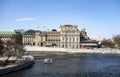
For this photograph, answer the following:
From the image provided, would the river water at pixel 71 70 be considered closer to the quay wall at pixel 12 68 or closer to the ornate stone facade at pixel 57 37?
the quay wall at pixel 12 68

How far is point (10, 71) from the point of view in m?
49.1

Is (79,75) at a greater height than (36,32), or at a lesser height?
lesser

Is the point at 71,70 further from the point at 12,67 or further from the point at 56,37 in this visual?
the point at 56,37

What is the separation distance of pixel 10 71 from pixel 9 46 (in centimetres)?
2455

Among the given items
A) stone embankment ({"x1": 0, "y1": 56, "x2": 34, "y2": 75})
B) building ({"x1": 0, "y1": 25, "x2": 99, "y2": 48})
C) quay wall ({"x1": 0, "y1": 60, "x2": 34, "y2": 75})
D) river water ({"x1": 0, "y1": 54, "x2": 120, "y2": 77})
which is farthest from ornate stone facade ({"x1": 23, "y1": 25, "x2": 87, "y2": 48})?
quay wall ({"x1": 0, "y1": 60, "x2": 34, "y2": 75})

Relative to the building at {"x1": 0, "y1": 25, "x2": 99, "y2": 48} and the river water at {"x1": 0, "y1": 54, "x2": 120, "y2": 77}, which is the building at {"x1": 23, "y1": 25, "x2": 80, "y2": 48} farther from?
the river water at {"x1": 0, "y1": 54, "x2": 120, "y2": 77}

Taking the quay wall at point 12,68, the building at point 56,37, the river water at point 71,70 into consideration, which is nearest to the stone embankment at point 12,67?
the quay wall at point 12,68

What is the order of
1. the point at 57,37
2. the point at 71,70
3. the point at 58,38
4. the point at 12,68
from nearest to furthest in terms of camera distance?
the point at 12,68, the point at 71,70, the point at 58,38, the point at 57,37

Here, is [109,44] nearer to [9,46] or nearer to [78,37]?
[78,37]

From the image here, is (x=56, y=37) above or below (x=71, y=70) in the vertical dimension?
above

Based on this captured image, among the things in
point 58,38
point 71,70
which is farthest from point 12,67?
point 58,38

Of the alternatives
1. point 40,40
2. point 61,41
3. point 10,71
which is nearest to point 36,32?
point 40,40

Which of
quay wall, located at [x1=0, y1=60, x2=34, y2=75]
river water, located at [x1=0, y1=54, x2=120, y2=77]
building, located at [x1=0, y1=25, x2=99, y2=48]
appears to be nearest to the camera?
quay wall, located at [x1=0, y1=60, x2=34, y2=75]

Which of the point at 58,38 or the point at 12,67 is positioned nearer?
the point at 12,67
